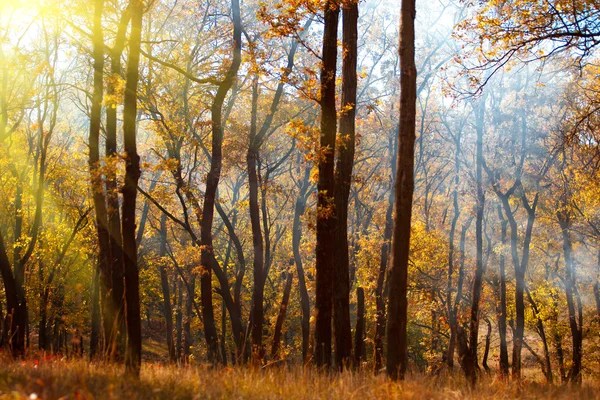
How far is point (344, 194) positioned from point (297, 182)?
842 inches

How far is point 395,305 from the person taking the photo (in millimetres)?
9016

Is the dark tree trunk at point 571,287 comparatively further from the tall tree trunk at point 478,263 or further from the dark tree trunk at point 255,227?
the dark tree trunk at point 255,227

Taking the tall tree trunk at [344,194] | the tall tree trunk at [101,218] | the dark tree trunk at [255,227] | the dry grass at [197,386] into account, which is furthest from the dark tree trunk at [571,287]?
the dry grass at [197,386]

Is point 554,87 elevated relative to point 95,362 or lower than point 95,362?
elevated

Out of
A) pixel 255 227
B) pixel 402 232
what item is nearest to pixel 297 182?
pixel 255 227

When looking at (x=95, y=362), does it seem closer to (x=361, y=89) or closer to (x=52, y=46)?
(x=52, y=46)

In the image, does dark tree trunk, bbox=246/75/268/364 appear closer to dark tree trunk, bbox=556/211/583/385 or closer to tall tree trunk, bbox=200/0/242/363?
tall tree trunk, bbox=200/0/242/363

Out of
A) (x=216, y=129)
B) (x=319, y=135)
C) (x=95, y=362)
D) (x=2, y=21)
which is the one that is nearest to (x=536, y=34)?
(x=319, y=135)

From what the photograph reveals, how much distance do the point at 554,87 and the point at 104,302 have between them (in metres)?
23.6

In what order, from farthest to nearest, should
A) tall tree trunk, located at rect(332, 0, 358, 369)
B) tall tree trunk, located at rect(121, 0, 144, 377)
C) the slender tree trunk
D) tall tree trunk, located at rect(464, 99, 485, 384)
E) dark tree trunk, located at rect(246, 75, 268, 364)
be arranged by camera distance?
tall tree trunk, located at rect(464, 99, 485, 384) → dark tree trunk, located at rect(246, 75, 268, 364) → tall tree trunk, located at rect(332, 0, 358, 369) → the slender tree trunk → tall tree trunk, located at rect(121, 0, 144, 377)

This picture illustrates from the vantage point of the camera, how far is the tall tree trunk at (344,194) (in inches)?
433

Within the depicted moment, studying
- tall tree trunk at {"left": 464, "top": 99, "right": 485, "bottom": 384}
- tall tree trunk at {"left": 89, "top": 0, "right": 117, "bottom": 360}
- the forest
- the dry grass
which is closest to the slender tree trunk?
the forest

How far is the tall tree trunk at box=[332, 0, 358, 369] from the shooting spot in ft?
36.1

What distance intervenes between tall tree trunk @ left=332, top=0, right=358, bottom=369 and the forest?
0.17 feet
